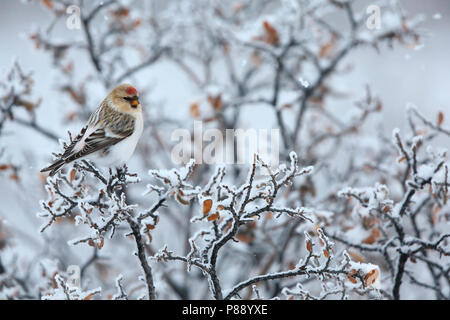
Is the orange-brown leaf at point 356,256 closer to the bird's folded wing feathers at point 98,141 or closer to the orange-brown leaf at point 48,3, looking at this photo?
the bird's folded wing feathers at point 98,141

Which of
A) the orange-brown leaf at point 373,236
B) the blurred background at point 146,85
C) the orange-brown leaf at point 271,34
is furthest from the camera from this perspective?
the blurred background at point 146,85

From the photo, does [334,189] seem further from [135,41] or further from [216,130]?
[135,41]

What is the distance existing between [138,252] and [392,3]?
2704mm

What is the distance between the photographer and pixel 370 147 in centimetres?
403

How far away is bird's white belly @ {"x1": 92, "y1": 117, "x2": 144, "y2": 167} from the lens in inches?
74.2

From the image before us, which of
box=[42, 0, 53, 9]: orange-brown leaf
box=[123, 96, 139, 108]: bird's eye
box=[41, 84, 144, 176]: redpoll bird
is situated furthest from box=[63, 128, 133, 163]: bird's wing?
box=[42, 0, 53, 9]: orange-brown leaf

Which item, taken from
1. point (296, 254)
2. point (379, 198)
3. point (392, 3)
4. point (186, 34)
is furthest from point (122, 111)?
point (186, 34)

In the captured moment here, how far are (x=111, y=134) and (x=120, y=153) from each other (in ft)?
0.38

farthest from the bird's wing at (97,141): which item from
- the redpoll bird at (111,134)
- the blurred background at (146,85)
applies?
the blurred background at (146,85)

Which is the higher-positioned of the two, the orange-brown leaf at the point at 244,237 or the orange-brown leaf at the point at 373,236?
the orange-brown leaf at the point at 244,237

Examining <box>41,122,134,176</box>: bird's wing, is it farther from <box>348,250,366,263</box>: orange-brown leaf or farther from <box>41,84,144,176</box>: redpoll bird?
<box>348,250,366,263</box>: orange-brown leaf

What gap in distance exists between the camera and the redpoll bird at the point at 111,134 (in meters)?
1.81

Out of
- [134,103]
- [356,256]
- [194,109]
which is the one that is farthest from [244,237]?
[134,103]
